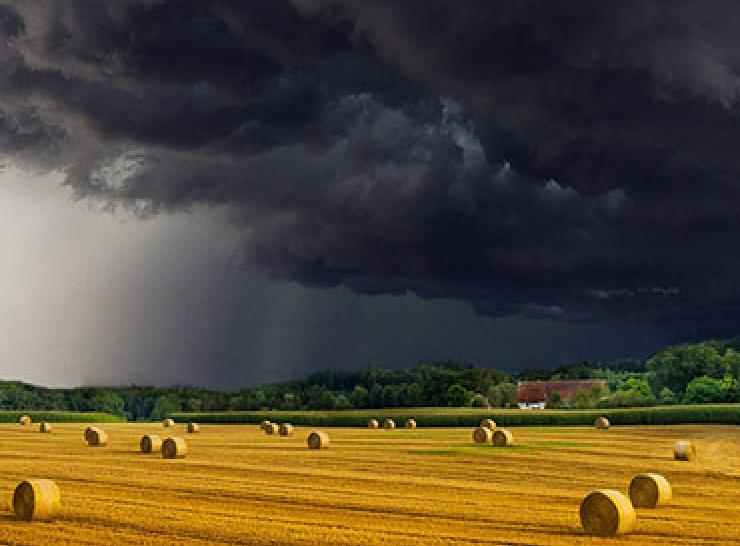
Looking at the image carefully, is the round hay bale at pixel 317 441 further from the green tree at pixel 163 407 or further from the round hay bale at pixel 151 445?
the green tree at pixel 163 407

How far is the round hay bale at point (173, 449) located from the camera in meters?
38.2

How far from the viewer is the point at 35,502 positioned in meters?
20.8

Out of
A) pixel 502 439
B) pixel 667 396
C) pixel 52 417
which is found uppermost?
pixel 667 396

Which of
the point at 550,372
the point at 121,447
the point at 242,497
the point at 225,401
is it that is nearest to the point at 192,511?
the point at 242,497

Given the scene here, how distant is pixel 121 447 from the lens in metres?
45.2

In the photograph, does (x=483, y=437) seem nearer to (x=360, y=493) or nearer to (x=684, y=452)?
(x=684, y=452)

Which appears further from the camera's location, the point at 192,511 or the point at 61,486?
the point at 61,486

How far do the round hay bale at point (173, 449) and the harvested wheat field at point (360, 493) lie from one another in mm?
425

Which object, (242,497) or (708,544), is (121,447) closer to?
(242,497)

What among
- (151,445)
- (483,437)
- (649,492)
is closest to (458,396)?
(483,437)

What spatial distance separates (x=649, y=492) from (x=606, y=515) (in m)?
4.78

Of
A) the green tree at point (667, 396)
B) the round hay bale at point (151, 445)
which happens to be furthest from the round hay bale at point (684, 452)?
the green tree at point (667, 396)

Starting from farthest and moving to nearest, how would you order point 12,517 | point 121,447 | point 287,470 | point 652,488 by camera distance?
point 121,447 < point 287,470 < point 652,488 < point 12,517

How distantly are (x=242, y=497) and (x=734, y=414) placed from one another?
186 ft
